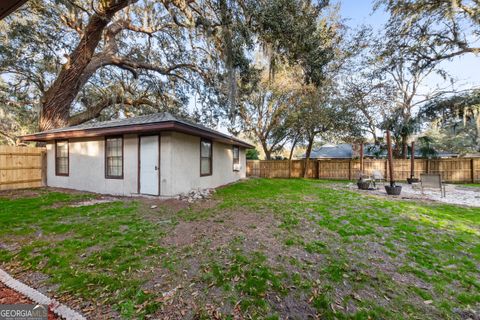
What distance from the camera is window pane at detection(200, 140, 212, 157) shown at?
328 inches

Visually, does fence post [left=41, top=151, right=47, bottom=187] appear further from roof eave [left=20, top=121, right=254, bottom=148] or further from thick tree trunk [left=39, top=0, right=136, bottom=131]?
thick tree trunk [left=39, top=0, right=136, bottom=131]

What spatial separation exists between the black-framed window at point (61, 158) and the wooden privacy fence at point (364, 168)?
10896mm

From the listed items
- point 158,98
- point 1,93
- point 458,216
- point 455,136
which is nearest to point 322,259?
point 458,216

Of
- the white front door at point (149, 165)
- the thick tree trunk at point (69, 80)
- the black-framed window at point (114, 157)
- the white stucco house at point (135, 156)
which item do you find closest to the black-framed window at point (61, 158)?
the white stucco house at point (135, 156)

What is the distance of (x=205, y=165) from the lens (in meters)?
8.58

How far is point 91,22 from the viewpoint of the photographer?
26.0 feet

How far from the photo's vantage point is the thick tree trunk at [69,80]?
323 inches

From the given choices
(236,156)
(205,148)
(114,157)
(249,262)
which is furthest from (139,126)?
(236,156)

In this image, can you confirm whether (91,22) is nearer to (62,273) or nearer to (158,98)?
(158,98)

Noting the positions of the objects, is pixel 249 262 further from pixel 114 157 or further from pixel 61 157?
pixel 61 157

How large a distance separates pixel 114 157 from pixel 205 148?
3.12m

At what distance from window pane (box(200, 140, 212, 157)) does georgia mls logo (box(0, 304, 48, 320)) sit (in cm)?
638

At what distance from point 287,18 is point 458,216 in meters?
6.01

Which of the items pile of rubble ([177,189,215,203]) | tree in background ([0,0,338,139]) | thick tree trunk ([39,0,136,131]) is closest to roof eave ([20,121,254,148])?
thick tree trunk ([39,0,136,131])
